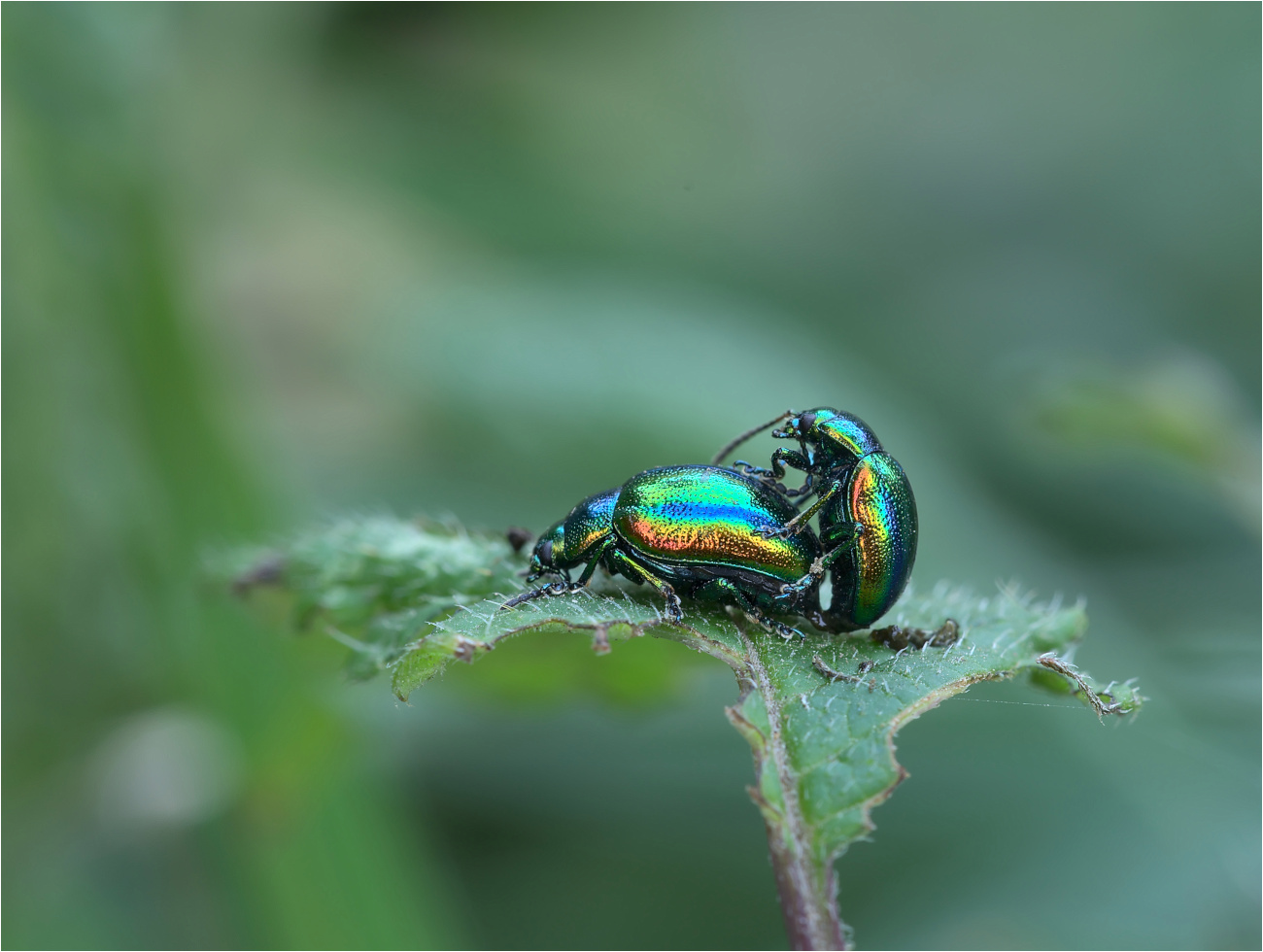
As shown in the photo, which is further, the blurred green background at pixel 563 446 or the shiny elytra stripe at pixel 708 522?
the blurred green background at pixel 563 446

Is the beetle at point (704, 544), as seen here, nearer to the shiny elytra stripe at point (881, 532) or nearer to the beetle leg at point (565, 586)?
the beetle leg at point (565, 586)

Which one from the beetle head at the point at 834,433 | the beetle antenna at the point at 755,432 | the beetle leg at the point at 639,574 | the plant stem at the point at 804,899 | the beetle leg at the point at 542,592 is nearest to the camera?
the plant stem at the point at 804,899

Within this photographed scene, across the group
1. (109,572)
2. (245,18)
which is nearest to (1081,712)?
(109,572)

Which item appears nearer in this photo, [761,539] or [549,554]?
[761,539]

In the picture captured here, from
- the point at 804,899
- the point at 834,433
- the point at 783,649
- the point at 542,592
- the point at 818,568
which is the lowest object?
the point at 804,899

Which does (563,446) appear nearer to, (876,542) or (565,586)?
(565,586)

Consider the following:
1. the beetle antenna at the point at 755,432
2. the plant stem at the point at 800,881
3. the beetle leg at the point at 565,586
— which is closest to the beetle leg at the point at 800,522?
the beetle antenna at the point at 755,432

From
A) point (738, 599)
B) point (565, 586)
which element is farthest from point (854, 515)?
point (565, 586)

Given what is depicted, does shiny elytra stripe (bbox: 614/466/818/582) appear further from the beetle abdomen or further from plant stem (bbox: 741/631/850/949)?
plant stem (bbox: 741/631/850/949)
